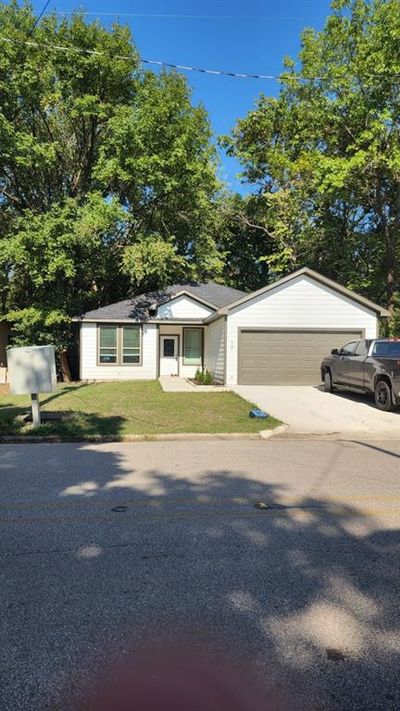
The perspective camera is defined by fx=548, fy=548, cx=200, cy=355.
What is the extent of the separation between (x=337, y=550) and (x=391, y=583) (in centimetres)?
68

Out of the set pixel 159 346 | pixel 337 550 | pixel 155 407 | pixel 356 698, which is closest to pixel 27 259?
pixel 159 346

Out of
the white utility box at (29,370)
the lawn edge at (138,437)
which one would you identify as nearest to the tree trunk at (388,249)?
the lawn edge at (138,437)

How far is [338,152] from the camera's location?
1181 inches

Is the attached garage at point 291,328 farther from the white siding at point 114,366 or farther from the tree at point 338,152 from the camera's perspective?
the tree at point 338,152

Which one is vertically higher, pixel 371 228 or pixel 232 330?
pixel 371 228

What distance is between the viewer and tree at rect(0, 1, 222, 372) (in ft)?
81.4

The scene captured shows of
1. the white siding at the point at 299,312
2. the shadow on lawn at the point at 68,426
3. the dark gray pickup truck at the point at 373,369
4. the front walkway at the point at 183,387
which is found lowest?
the shadow on lawn at the point at 68,426

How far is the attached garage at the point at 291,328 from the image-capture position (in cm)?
2128

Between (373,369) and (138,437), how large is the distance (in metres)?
7.45

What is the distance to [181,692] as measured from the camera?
267 cm

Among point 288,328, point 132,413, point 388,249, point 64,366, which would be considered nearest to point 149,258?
point 64,366

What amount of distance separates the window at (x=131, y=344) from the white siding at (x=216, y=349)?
326 centimetres

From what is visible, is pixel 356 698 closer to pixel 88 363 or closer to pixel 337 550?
pixel 337 550

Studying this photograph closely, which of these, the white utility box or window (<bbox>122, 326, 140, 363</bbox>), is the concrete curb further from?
window (<bbox>122, 326, 140, 363</bbox>)
